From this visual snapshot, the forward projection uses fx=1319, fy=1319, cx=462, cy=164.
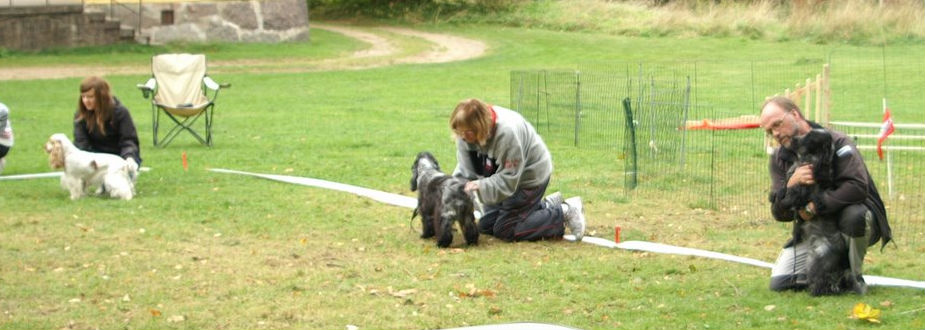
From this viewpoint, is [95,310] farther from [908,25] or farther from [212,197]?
[908,25]

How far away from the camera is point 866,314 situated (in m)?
6.65

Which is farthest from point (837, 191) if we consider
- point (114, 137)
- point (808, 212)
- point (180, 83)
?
point (180, 83)

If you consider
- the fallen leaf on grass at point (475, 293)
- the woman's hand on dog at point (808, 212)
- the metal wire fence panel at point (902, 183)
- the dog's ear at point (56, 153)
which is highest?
the woman's hand on dog at point (808, 212)

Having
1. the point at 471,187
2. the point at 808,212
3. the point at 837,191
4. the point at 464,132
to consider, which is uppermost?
the point at 464,132

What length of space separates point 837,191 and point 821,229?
28 cm

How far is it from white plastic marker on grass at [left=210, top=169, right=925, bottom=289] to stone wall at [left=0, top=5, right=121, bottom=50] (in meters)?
20.3

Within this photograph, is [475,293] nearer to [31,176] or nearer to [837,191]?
[837,191]

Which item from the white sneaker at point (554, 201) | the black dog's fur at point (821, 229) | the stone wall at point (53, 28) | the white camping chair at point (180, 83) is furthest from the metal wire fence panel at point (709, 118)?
the stone wall at point (53, 28)

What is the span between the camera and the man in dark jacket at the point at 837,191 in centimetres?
719

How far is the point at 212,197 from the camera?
11.7 m

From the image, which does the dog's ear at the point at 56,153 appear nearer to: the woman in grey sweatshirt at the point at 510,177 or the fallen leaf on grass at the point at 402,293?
the woman in grey sweatshirt at the point at 510,177

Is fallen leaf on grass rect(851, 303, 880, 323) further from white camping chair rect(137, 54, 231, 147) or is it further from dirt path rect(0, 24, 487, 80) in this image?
dirt path rect(0, 24, 487, 80)

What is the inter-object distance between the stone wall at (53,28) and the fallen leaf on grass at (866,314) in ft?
92.3

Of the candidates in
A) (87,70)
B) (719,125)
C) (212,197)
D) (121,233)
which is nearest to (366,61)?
(87,70)
